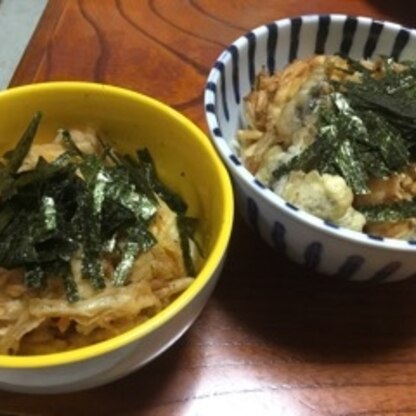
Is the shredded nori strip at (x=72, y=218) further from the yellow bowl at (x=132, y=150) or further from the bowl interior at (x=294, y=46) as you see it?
the bowl interior at (x=294, y=46)

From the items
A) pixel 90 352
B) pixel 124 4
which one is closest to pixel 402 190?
pixel 90 352

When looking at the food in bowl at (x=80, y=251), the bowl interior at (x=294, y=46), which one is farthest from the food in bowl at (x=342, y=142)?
the food in bowl at (x=80, y=251)

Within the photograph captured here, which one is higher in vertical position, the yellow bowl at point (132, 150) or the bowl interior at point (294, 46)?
the bowl interior at point (294, 46)

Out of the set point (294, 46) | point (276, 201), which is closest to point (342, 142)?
point (276, 201)

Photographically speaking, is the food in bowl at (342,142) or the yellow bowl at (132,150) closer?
the yellow bowl at (132,150)

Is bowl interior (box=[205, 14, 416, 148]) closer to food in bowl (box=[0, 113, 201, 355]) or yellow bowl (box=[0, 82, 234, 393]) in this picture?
yellow bowl (box=[0, 82, 234, 393])

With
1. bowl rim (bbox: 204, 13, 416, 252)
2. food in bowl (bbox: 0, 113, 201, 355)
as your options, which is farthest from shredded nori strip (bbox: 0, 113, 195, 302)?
bowl rim (bbox: 204, 13, 416, 252)

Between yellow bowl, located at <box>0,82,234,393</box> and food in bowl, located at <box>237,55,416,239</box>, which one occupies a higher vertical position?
food in bowl, located at <box>237,55,416,239</box>
